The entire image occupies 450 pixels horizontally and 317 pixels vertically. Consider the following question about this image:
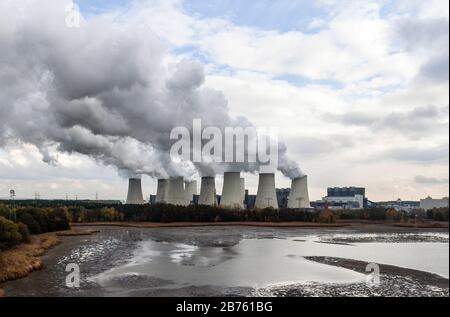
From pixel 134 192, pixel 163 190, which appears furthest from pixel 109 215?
pixel 163 190

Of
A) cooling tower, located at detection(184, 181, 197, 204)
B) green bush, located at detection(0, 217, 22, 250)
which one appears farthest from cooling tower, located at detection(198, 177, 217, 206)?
green bush, located at detection(0, 217, 22, 250)

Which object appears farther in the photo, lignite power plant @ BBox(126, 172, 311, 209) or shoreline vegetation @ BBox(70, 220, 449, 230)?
lignite power plant @ BBox(126, 172, 311, 209)

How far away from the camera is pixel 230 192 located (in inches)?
3123

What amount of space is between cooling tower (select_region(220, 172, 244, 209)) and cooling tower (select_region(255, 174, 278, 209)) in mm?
4149

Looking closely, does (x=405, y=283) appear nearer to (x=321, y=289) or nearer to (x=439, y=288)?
(x=439, y=288)

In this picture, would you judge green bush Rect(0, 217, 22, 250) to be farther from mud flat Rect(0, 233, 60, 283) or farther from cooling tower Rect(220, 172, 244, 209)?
cooling tower Rect(220, 172, 244, 209)

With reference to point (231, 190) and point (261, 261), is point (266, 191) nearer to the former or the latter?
point (231, 190)

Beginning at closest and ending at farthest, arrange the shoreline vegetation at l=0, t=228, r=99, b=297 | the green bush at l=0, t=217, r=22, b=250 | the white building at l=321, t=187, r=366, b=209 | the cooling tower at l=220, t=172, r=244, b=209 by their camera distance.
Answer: the shoreline vegetation at l=0, t=228, r=99, b=297, the green bush at l=0, t=217, r=22, b=250, the cooling tower at l=220, t=172, r=244, b=209, the white building at l=321, t=187, r=366, b=209

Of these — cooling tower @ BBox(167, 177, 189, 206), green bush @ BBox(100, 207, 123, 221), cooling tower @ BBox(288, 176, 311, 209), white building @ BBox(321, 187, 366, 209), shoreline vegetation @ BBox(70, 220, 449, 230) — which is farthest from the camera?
white building @ BBox(321, 187, 366, 209)

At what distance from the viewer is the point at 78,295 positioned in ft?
69.8

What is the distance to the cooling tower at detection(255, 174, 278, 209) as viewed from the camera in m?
80.1
